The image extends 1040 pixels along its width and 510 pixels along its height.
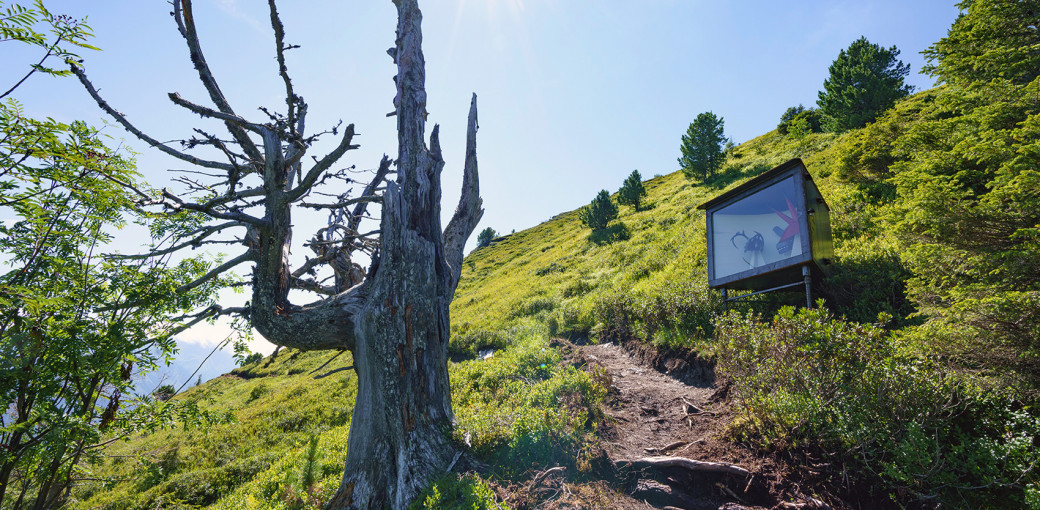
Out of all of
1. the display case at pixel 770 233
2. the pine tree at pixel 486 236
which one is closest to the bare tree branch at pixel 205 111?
the display case at pixel 770 233

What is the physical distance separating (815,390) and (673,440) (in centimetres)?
205

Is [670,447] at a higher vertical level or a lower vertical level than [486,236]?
lower

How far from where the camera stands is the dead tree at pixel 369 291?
4.70m

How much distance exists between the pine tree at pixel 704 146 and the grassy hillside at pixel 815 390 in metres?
19.0

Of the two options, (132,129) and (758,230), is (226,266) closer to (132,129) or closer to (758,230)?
(132,129)

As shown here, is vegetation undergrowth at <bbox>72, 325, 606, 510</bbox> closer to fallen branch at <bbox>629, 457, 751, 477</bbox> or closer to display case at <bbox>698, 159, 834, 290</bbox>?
fallen branch at <bbox>629, 457, 751, 477</bbox>

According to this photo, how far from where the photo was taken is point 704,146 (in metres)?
33.3

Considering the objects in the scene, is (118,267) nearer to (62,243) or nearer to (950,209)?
(62,243)

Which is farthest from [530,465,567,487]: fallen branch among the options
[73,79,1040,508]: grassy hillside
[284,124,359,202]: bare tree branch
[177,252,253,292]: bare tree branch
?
[177,252,253,292]: bare tree branch

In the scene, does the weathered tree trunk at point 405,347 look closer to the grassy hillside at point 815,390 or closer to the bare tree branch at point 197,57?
the grassy hillside at point 815,390

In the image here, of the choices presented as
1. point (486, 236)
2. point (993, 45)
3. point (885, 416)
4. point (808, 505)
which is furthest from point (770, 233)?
point (486, 236)

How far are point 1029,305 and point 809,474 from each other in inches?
125

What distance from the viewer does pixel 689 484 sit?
4609 millimetres

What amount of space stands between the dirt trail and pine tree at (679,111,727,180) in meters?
29.2
